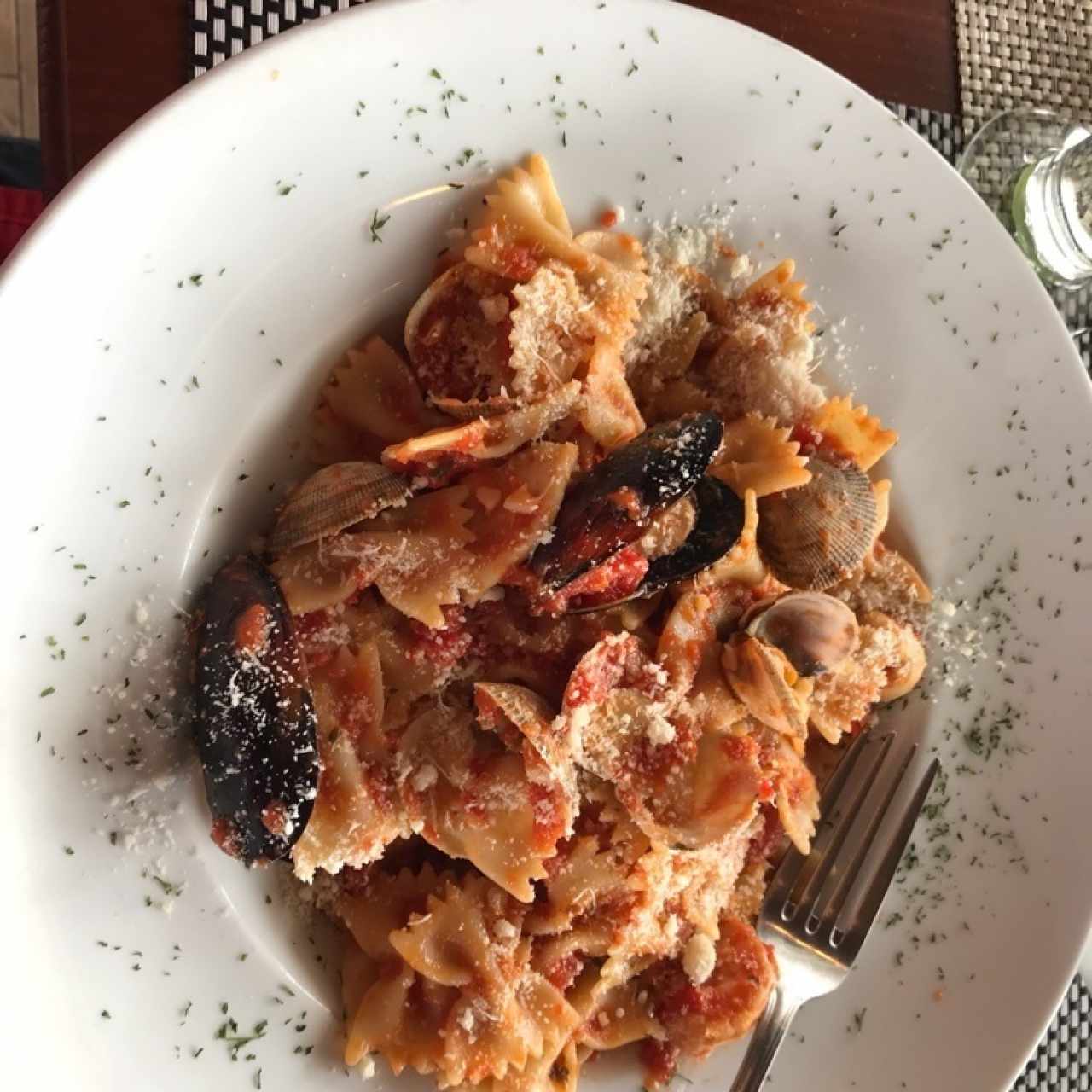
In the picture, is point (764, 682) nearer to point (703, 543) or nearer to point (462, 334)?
point (703, 543)

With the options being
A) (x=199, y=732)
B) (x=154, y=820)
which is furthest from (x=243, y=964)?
(x=199, y=732)

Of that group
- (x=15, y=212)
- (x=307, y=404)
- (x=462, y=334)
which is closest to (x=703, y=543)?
(x=462, y=334)

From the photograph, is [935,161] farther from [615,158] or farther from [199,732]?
[199,732]

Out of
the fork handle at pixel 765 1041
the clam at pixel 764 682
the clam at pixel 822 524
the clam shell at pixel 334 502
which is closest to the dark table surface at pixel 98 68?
the clam shell at pixel 334 502

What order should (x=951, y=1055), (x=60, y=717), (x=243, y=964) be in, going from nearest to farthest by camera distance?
(x=60, y=717) → (x=243, y=964) → (x=951, y=1055)

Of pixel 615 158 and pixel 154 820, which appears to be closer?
pixel 154 820

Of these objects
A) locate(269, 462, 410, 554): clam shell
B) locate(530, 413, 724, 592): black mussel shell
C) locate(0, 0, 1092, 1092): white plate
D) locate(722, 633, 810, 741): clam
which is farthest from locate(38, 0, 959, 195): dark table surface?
locate(722, 633, 810, 741): clam

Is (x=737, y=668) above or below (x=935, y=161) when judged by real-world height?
below

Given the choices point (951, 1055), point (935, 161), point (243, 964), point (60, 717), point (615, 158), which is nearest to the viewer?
point (60, 717)
